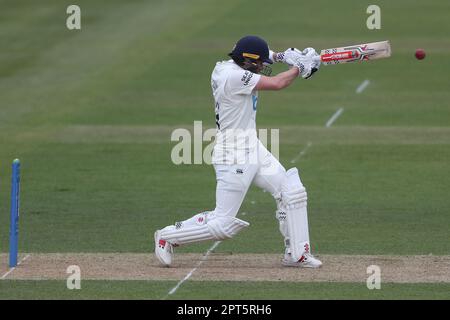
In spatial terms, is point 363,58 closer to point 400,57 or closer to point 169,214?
point 169,214

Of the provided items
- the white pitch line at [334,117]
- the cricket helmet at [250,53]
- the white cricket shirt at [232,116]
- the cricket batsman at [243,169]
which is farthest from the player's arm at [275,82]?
the white pitch line at [334,117]

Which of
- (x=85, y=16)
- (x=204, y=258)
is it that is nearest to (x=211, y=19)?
Result: (x=85, y=16)

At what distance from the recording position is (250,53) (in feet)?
37.0

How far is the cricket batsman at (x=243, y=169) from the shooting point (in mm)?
11195

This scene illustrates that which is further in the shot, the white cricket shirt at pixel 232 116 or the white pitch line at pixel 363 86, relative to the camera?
Result: the white pitch line at pixel 363 86

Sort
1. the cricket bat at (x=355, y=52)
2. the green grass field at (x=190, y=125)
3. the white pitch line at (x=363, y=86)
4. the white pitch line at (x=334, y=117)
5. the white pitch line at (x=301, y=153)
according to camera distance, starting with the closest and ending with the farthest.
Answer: the cricket bat at (x=355, y=52) < the green grass field at (x=190, y=125) < the white pitch line at (x=301, y=153) < the white pitch line at (x=334, y=117) < the white pitch line at (x=363, y=86)

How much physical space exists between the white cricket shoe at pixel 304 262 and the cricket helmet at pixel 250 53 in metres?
1.94

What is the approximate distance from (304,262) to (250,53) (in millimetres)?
2149

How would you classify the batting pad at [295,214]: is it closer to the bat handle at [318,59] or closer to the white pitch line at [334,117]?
the bat handle at [318,59]

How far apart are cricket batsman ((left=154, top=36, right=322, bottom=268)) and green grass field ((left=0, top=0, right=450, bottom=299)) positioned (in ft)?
2.50

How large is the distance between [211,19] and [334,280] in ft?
80.7

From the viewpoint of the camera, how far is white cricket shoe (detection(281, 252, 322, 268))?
1129 centimetres

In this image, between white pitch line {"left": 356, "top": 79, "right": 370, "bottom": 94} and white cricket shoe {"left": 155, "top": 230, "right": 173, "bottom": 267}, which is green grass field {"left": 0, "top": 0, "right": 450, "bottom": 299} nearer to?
white pitch line {"left": 356, "top": 79, "right": 370, "bottom": 94}

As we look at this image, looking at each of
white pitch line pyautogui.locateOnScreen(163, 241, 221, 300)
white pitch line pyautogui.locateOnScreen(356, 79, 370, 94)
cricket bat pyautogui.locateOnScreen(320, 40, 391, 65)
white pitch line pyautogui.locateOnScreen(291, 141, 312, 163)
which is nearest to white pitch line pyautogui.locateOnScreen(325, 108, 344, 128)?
white pitch line pyautogui.locateOnScreen(291, 141, 312, 163)
